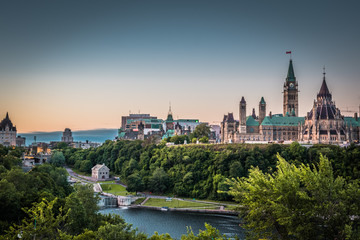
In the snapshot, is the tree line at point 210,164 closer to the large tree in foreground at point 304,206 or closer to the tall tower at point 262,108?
the tall tower at point 262,108

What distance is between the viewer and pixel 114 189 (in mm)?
114250

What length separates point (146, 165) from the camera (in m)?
130

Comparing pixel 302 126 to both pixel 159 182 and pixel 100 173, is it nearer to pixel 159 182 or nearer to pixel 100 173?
pixel 159 182

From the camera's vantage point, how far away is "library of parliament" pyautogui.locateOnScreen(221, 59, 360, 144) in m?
121

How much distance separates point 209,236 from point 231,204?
64.8m

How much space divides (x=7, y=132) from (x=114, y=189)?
102m

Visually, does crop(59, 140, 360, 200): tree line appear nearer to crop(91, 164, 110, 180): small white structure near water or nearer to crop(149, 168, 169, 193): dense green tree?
crop(149, 168, 169, 193): dense green tree

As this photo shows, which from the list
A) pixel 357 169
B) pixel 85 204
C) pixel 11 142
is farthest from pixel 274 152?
pixel 11 142

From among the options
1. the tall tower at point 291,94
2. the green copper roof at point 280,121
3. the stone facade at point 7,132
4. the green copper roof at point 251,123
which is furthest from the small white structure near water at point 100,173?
the tall tower at point 291,94

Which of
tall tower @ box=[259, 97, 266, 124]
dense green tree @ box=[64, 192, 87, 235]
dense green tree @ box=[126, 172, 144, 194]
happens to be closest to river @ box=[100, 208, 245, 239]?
dense green tree @ box=[126, 172, 144, 194]

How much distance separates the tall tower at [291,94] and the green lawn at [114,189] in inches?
3387

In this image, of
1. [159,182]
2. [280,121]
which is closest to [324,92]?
[280,121]

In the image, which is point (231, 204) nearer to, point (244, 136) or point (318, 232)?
point (244, 136)

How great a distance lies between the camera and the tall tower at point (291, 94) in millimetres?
167062
